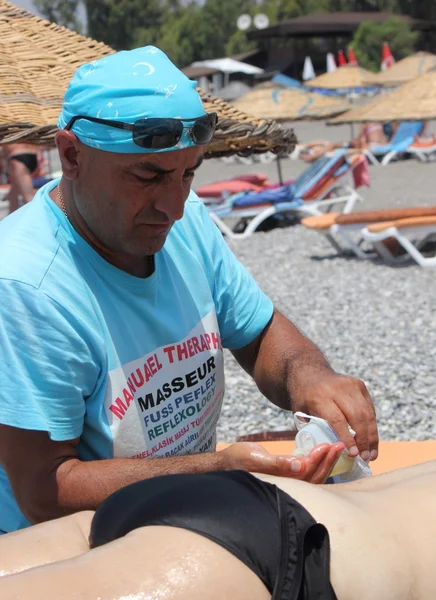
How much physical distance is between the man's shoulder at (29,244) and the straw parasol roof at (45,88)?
80cm

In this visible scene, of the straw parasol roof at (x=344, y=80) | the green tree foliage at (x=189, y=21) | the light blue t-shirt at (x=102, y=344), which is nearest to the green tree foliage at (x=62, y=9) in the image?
the green tree foliage at (x=189, y=21)

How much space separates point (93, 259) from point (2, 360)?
0.32 meters

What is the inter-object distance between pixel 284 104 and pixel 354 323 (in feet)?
44.5

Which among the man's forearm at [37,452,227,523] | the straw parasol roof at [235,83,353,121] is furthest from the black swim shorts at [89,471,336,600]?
the straw parasol roof at [235,83,353,121]

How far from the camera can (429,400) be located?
5098mm

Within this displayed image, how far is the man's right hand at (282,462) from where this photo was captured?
5.61 feet

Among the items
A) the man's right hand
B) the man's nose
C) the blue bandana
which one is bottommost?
the man's right hand

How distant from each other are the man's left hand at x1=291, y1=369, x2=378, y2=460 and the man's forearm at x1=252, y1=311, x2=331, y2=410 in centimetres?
8

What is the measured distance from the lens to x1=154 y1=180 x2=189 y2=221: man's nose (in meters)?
1.93

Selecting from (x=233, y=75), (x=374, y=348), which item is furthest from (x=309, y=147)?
(x=233, y=75)

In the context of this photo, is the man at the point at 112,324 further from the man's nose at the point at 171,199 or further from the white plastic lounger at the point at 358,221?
the white plastic lounger at the point at 358,221

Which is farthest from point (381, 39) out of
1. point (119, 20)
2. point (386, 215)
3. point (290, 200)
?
point (386, 215)

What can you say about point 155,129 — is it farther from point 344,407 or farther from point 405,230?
point 405,230

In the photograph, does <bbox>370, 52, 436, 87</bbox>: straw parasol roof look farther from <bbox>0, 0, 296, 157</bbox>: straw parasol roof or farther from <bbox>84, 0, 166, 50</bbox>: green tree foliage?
<bbox>84, 0, 166, 50</bbox>: green tree foliage
